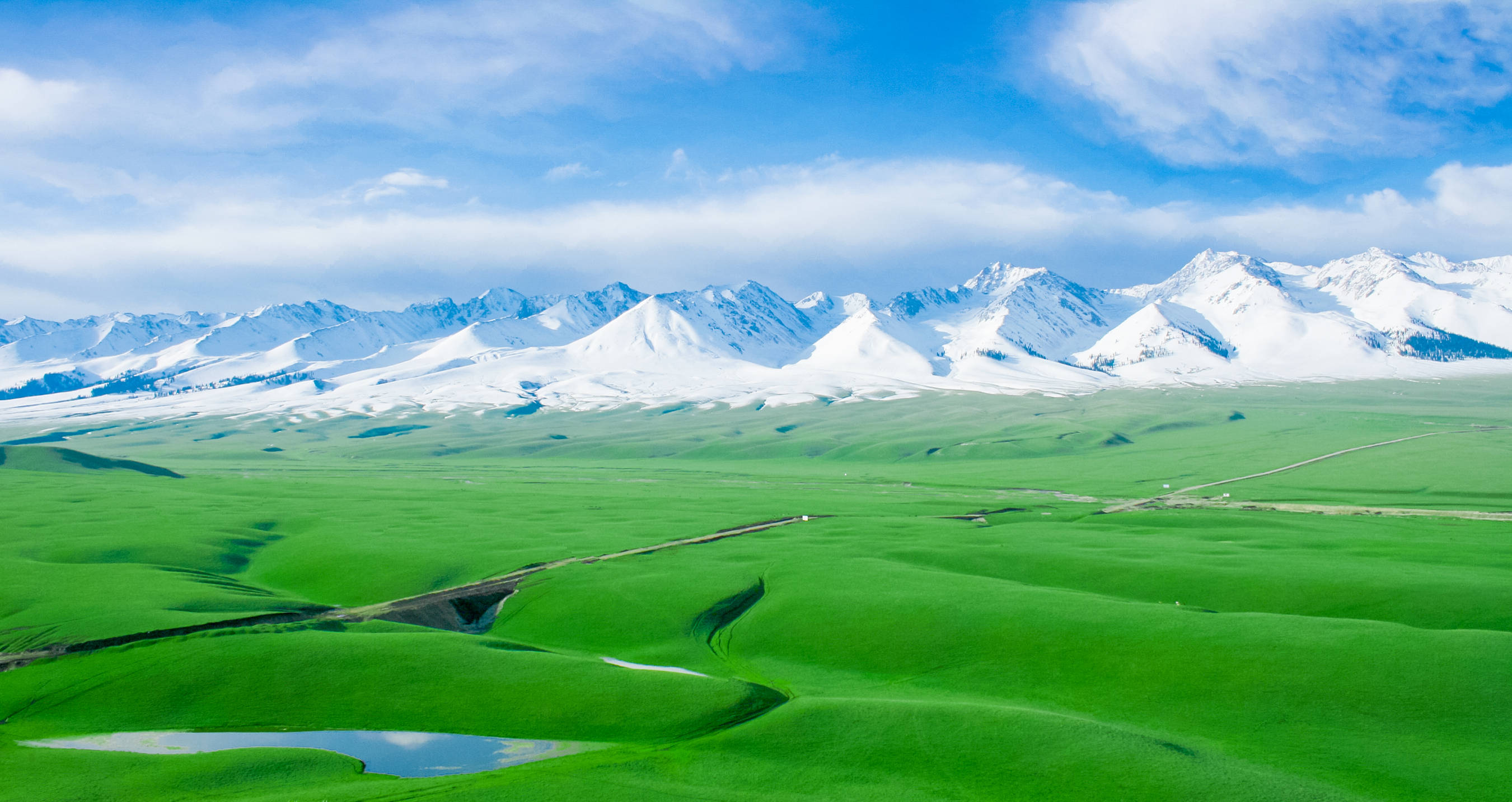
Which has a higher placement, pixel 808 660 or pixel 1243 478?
pixel 808 660

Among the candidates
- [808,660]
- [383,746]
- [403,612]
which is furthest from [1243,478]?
[383,746]

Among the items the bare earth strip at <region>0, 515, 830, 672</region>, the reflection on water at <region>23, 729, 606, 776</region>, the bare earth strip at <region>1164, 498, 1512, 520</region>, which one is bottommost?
the bare earth strip at <region>1164, 498, 1512, 520</region>

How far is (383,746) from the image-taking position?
120 ft

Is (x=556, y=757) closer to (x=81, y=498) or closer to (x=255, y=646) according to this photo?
(x=255, y=646)

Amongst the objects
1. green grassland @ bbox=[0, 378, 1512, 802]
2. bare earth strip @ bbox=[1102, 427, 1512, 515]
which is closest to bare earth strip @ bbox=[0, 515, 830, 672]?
green grassland @ bbox=[0, 378, 1512, 802]

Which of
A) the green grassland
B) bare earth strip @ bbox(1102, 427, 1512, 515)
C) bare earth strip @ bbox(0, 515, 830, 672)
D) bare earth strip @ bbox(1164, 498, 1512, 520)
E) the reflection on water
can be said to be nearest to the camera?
the green grassland

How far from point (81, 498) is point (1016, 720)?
132m

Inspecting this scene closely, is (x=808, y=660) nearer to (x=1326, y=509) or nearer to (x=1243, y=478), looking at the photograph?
(x=1326, y=509)

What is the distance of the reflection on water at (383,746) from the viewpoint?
34.3 meters

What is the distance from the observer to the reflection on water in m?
34.3

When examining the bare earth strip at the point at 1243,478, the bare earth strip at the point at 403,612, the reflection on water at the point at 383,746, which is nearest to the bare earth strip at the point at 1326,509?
the bare earth strip at the point at 1243,478

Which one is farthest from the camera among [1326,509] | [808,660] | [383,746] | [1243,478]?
[1243,478]

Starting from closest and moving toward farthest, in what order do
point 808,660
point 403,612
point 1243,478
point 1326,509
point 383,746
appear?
point 383,746 < point 808,660 < point 403,612 < point 1326,509 < point 1243,478

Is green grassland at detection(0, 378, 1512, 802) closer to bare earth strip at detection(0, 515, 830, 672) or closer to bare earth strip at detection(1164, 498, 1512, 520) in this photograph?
bare earth strip at detection(0, 515, 830, 672)
